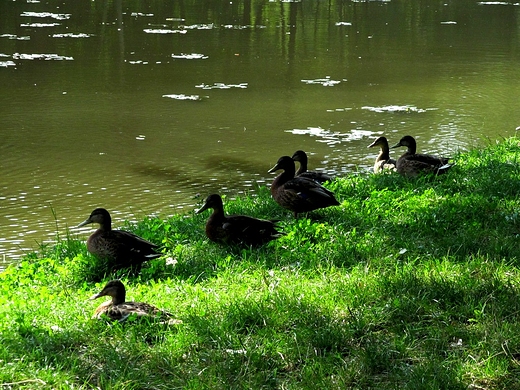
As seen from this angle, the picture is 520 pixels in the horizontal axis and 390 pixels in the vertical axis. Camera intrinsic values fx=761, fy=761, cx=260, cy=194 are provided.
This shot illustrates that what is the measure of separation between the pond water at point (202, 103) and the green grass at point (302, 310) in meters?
2.87

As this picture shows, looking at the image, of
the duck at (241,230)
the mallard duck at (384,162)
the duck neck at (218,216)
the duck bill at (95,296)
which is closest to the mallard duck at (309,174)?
the mallard duck at (384,162)

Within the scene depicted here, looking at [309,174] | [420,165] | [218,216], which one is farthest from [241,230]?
[420,165]

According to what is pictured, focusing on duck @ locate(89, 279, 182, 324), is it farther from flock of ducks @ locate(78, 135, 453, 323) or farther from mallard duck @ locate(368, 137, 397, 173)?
mallard duck @ locate(368, 137, 397, 173)

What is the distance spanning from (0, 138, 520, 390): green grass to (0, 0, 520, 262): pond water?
2.87 m

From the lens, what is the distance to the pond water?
11211mm

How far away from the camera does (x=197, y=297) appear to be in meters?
5.57

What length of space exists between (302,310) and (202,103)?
1150cm

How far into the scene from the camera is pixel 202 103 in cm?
1616

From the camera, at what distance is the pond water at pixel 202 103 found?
36.8 ft

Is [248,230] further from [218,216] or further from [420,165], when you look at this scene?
[420,165]

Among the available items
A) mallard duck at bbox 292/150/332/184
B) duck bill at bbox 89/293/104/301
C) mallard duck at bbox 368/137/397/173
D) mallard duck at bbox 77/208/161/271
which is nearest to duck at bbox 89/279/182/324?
duck bill at bbox 89/293/104/301

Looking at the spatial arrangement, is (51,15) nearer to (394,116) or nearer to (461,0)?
(394,116)

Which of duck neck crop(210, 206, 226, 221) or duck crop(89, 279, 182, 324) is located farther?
duck neck crop(210, 206, 226, 221)

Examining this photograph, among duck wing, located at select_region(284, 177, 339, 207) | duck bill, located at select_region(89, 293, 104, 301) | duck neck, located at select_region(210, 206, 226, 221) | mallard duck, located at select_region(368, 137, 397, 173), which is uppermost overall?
duck wing, located at select_region(284, 177, 339, 207)
